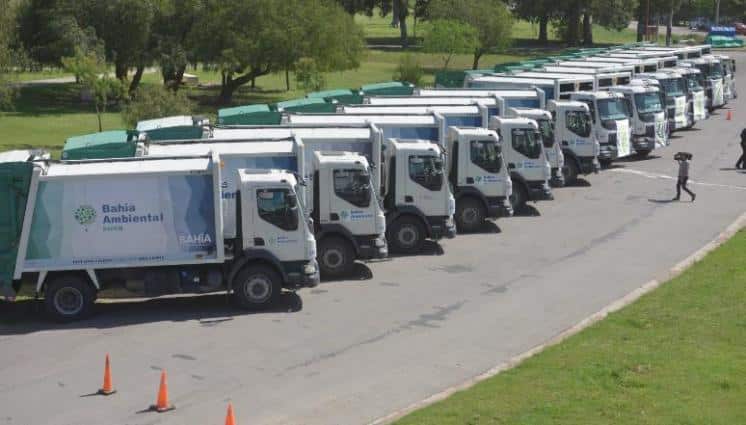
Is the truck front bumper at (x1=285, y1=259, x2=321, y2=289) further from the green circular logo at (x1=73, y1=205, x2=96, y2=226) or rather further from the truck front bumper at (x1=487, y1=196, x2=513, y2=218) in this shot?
the truck front bumper at (x1=487, y1=196, x2=513, y2=218)

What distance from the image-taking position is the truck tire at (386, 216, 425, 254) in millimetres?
Result: 27562

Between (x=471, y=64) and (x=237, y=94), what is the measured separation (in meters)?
23.8

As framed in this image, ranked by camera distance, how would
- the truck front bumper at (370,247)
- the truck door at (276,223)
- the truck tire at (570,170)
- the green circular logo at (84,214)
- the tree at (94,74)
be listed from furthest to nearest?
the tree at (94,74) → the truck tire at (570,170) → the truck front bumper at (370,247) → the truck door at (276,223) → the green circular logo at (84,214)

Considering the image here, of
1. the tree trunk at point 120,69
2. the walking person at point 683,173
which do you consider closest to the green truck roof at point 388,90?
the walking person at point 683,173

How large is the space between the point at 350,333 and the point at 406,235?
7.13 meters

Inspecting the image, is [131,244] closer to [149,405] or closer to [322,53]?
[149,405]

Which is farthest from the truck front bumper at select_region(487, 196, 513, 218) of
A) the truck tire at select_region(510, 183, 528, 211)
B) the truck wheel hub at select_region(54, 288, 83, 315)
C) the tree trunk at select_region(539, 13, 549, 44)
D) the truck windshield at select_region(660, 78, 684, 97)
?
the tree trunk at select_region(539, 13, 549, 44)

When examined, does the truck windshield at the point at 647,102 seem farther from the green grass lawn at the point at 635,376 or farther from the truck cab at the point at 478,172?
the green grass lawn at the point at 635,376

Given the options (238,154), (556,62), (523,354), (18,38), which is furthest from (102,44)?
(523,354)

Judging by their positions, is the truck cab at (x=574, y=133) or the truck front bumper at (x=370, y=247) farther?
the truck cab at (x=574, y=133)

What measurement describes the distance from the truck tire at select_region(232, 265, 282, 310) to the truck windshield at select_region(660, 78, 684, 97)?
29.6 m

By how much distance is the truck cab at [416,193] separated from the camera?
27.3 meters

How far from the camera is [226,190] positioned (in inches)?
941

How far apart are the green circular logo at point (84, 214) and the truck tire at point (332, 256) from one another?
566 centimetres
